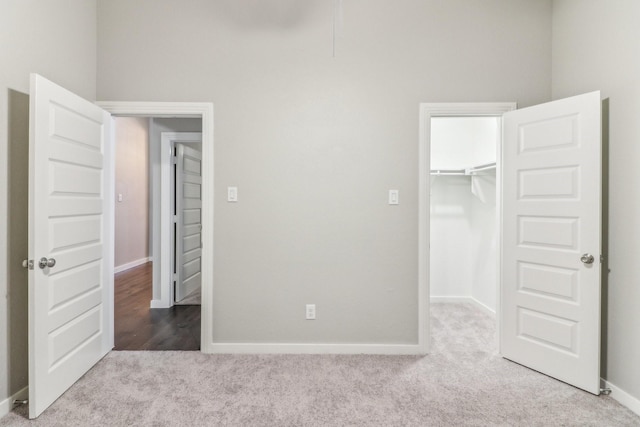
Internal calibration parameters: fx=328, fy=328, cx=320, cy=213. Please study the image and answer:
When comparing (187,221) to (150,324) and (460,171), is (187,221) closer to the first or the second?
(150,324)

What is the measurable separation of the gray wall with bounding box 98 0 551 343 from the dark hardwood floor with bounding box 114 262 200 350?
0.59 meters

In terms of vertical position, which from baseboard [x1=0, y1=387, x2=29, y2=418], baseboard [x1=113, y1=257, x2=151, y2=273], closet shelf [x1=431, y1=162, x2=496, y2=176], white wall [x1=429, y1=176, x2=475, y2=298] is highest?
closet shelf [x1=431, y1=162, x2=496, y2=176]

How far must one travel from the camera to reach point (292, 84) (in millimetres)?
2695

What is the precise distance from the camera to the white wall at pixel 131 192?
235 inches

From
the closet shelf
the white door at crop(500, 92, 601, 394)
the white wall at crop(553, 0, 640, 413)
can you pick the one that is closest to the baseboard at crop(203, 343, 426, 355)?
the white door at crop(500, 92, 601, 394)

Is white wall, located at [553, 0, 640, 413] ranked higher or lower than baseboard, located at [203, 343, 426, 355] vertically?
higher

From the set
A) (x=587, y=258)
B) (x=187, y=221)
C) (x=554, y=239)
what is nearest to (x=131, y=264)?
(x=187, y=221)

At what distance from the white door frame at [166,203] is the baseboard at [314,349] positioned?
159 centimetres

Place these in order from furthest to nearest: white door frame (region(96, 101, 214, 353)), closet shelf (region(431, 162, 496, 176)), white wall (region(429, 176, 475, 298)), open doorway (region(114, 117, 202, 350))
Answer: white wall (region(429, 176, 475, 298)) → closet shelf (region(431, 162, 496, 176)) → open doorway (region(114, 117, 202, 350)) → white door frame (region(96, 101, 214, 353))

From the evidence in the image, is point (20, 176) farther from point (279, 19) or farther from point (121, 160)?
point (121, 160)

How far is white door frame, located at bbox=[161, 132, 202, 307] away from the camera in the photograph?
393cm

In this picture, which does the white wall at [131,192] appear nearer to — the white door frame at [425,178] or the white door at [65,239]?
the white door at [65,239]

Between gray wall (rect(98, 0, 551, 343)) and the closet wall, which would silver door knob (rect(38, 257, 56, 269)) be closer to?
gray wall (rect(98, 0, 551, 343))

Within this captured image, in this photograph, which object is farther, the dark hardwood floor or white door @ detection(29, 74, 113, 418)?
the dark hardwood floor
